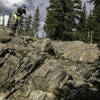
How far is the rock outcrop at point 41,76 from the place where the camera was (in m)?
9.53

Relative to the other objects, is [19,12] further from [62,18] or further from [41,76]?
[62,18]

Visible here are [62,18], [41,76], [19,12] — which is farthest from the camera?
[62,18]

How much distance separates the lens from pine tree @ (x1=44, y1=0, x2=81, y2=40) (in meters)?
26.2

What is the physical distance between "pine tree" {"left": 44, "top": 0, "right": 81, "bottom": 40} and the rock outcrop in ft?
42.9

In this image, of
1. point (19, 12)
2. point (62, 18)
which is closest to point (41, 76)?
point (19, 12)

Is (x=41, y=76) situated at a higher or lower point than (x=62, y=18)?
lower

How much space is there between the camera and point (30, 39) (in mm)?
16031

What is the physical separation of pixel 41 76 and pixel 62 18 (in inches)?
748

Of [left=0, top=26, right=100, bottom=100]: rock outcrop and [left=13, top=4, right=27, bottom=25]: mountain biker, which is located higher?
[left=13, top=4, right=27, bottom=25]: mountain biker

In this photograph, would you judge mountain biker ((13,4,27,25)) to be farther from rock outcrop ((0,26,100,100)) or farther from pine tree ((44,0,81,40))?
pine tree ((44,0,81,40))

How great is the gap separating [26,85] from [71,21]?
1959 cm

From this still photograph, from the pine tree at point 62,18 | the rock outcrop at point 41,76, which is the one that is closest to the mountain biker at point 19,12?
the rock outcrop at point 41,76

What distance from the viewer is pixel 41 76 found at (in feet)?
34.6

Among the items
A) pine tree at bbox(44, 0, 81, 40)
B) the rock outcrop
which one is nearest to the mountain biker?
the rock outcrop
